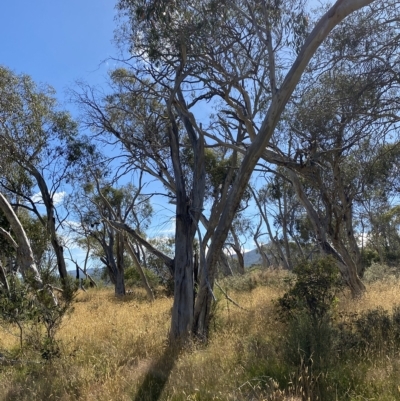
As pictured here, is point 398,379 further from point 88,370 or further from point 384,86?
point 384,86

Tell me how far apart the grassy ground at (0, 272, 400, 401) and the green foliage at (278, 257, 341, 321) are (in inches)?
13.0

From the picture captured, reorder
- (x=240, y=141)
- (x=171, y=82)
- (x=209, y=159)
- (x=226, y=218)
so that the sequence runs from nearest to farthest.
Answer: (x=226, y=218) → (x=171, y=82) → (x=240, y=141) → (x=209, y=159)

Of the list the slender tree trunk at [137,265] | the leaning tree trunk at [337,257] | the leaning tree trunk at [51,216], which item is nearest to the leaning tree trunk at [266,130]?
the leaning tree trunk at [337,257]

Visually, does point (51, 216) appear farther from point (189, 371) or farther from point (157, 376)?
point (189, 371)

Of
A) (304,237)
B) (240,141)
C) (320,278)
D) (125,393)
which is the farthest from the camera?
(304,237)

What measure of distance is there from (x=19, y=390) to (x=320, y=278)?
4.69 metres

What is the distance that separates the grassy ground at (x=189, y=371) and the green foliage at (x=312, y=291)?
33 centimetres

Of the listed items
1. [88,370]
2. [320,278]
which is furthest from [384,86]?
[88,370]

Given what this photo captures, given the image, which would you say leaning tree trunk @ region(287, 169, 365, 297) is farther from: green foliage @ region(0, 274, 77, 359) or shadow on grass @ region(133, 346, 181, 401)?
green foliage @ region(0, 274, 77, 359)

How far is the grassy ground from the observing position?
408 centimetres

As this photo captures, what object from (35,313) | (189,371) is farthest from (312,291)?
(35,313)

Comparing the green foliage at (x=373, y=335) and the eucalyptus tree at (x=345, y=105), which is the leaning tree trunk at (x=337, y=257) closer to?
the eucalyptus tree at (x=345, y=105)

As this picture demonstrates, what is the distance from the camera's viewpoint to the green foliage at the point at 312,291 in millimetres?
6445

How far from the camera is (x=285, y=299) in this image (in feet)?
23.2
